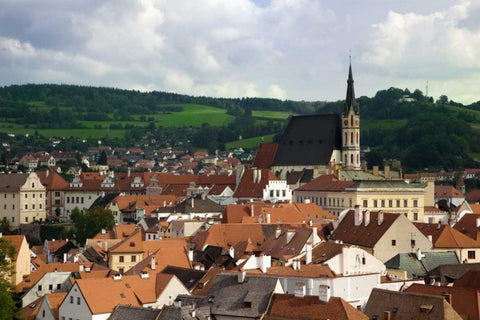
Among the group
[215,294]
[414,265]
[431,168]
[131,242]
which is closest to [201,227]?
[131,242]

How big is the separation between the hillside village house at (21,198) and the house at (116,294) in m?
72.7

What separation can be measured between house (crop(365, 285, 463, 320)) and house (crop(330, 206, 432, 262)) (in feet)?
66.7

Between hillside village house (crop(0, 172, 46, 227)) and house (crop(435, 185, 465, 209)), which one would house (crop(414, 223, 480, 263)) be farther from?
hillside village house (crop(0, 172, 46, 227))

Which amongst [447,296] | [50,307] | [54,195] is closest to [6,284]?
[50,307]

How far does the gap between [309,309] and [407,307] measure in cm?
475

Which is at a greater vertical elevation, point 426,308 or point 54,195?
point 54,195

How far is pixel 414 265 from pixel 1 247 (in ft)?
87.9

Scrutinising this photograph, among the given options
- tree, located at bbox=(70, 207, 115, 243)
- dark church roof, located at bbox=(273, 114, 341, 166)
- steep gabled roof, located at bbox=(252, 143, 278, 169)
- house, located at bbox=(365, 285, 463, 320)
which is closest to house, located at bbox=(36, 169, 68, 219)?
steep gabled roof, located at bbox=(252, 143, 278, 169)

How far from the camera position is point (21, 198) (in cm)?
12456

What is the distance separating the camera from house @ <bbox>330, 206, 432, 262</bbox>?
67625mm

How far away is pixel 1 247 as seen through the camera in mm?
58750

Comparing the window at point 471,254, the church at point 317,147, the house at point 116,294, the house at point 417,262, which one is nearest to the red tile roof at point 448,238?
the window at point 471,254

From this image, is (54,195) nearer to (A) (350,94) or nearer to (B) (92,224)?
(B) (92,224)

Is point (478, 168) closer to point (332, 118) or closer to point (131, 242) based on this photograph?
point (332, 118)
